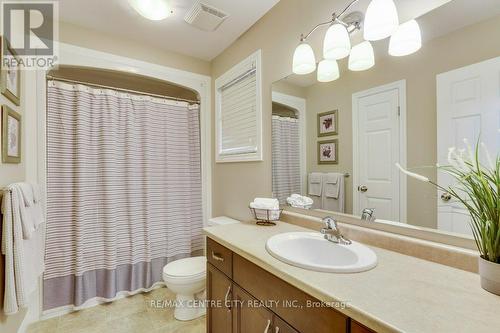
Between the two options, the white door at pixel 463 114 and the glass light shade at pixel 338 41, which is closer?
the white door at pixel 463 114

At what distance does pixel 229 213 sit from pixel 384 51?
1.84 meters

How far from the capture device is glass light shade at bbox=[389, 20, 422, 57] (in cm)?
102

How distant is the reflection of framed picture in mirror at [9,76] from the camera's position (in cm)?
132

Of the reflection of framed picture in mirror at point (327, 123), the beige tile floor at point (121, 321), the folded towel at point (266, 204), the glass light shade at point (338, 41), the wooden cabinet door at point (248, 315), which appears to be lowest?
the beige tile floor at point (121, 321)

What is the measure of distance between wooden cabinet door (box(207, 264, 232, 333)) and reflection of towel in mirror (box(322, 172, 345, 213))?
0.73 meters

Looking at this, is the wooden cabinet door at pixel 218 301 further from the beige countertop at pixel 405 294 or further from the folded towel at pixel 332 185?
the folded towel at pixel 332 185

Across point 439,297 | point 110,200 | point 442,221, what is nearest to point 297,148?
point 442,221

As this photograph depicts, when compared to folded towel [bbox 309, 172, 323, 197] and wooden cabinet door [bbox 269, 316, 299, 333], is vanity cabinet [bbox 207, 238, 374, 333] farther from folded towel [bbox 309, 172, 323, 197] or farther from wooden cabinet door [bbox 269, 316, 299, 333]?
folded towel [bbox 309, 172, 323, 197]

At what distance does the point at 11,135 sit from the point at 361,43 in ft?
7.06

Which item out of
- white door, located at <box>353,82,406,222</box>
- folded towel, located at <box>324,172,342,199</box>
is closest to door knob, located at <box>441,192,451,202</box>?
white door, located at <box>353,82,406,222</box>

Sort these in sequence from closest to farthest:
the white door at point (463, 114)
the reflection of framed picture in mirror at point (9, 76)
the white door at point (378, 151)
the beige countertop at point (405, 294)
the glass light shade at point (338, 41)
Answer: the beige countertop at point (405, 294) → the white door at point (463, 114) → the white door at point (378, 151) → the glass light shade at point (338, 41) → the reflection of framed picture in mirror at point (9, 76)

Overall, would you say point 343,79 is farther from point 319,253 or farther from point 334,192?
point 319,253

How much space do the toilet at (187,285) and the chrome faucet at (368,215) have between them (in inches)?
51.5

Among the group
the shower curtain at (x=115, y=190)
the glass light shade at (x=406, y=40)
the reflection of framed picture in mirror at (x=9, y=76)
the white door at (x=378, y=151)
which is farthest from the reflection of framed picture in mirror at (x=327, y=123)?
the reflection of framed picture in mirror at (x=9, y=76)
